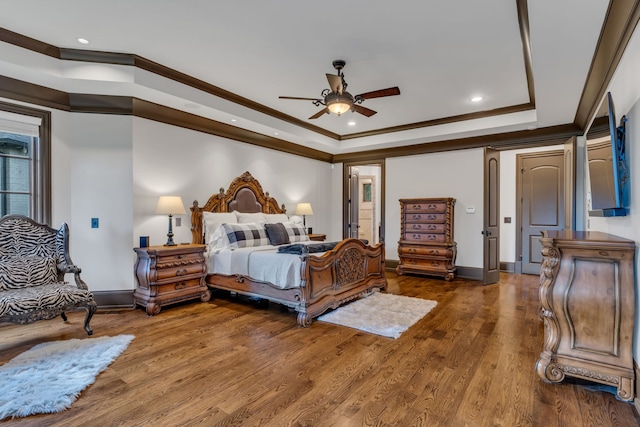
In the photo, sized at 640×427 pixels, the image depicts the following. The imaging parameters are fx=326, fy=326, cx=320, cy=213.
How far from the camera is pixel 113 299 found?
394 centimetres

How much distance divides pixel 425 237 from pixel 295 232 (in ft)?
7.83

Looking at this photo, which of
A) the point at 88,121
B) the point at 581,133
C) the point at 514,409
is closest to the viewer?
the point at 514,409

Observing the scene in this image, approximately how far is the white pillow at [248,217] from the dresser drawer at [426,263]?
273cm

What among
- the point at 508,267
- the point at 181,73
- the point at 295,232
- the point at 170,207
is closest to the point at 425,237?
the point at 508,267

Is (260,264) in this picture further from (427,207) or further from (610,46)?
(610,46)

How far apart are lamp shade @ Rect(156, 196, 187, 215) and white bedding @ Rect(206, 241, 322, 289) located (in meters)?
0.74

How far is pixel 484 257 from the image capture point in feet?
17.3

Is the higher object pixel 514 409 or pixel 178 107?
pixel 178 107

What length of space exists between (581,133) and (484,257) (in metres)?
2.28

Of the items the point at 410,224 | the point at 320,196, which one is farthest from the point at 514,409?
the point at 320,196

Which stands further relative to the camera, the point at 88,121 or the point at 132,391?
the point at 88,121

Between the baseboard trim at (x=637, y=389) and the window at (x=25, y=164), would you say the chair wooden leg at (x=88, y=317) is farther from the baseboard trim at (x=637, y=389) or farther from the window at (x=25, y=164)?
the baseboard trim at (x=637, y=389)

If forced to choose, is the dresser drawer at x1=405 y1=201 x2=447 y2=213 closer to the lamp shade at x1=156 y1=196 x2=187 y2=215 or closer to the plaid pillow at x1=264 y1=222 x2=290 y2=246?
the plaid pillow at x1=264 y1=222 x2=290 y2=246

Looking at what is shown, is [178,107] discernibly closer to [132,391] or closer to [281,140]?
[281,140]
